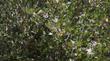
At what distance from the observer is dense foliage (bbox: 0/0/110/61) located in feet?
12.9

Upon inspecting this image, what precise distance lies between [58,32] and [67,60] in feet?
1.37

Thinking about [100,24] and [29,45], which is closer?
[100,24]

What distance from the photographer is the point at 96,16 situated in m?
3.90

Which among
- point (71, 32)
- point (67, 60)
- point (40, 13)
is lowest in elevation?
point (67, 60)

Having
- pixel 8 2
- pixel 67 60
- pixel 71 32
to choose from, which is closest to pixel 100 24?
pixel 71 32

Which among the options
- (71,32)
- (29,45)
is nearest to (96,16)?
(71,32)

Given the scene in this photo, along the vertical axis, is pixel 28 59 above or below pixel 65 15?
below

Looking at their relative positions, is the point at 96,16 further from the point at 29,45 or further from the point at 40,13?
the point at 29,45

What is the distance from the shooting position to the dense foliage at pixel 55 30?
3920mm

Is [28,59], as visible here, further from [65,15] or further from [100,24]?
[100,24]

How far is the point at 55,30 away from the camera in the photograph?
156 inches

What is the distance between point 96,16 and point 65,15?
40 centimetres

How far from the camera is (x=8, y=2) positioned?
4195 mm

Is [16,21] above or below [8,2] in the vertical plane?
below
